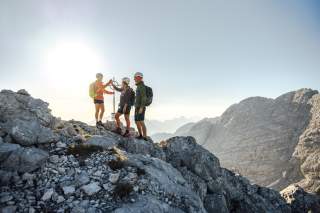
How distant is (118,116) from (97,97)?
7.30 ft

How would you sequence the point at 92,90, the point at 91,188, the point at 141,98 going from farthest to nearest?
the point at 92,90
the point at 141,98
the point at 91,188

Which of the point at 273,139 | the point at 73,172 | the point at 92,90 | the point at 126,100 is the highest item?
the point at 92,90

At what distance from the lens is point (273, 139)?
118 metres

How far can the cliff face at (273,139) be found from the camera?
96000 mm

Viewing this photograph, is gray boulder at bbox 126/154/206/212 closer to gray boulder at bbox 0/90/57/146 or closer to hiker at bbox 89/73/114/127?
gray boulder at bbox 0/90/57/146

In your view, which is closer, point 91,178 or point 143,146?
point 91,178

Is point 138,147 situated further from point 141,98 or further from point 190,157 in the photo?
point 190,157

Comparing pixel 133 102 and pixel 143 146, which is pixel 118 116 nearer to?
pixel 133 102

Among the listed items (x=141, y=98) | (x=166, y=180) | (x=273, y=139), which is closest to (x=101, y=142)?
(x=166, y=180)

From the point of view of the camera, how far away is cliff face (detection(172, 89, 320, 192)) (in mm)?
96000

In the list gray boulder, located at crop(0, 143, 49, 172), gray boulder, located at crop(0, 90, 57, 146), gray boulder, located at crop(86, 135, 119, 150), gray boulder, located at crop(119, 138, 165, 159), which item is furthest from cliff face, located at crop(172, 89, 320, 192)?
gray boulder, located at crop(0, 143, 49, 172)

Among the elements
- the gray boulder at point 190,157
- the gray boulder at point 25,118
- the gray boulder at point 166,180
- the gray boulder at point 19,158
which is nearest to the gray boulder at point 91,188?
the gray boulder at point 166,180

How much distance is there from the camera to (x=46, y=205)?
9.94m

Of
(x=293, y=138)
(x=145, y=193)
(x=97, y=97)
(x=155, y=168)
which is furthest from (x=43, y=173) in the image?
(x=293, y=138)
